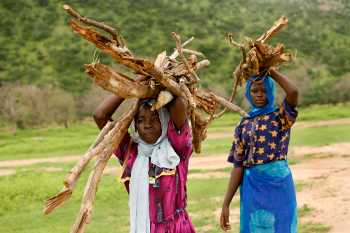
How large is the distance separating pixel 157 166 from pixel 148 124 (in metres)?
0.22

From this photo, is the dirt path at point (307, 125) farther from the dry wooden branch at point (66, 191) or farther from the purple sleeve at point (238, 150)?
the dry wooden branch at point (66, 191)

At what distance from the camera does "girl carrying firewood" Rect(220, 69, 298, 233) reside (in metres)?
4.11

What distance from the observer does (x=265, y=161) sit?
4152mm

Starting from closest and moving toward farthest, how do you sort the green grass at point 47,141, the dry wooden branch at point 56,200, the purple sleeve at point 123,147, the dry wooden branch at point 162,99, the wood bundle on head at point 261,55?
the dry wooden branch at point 56,200 < the dry wooden branch at point 162,99 < the purple sleeve at point 123,147 < the wood bundle on head at point 261,55 < the green grass at point 47,141

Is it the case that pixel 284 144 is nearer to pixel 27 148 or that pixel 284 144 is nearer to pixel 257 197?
pixel 257 197

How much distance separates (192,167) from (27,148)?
22.9 ft

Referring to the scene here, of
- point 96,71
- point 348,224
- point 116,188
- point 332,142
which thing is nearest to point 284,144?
point 96,71

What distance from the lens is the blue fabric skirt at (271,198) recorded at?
4184 mm

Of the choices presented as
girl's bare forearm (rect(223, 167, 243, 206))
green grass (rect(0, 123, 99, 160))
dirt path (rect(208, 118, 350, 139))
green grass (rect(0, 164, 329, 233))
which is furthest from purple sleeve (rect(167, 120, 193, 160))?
dirt path (rect(208, 118, 350, 139))

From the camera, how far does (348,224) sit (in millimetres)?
6777

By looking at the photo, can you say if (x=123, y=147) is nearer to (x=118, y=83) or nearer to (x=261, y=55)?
(x=118, y=83)

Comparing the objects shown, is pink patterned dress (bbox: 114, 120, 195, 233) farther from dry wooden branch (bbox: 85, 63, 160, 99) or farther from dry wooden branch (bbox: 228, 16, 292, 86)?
dry wooden branch (bbox: 228, 16, 292, 86)

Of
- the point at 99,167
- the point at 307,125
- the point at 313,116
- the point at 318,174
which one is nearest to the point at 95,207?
the point at 318,174

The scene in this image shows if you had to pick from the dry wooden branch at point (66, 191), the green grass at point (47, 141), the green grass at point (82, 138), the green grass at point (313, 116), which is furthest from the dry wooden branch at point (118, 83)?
the green grass at point (313, 116)
